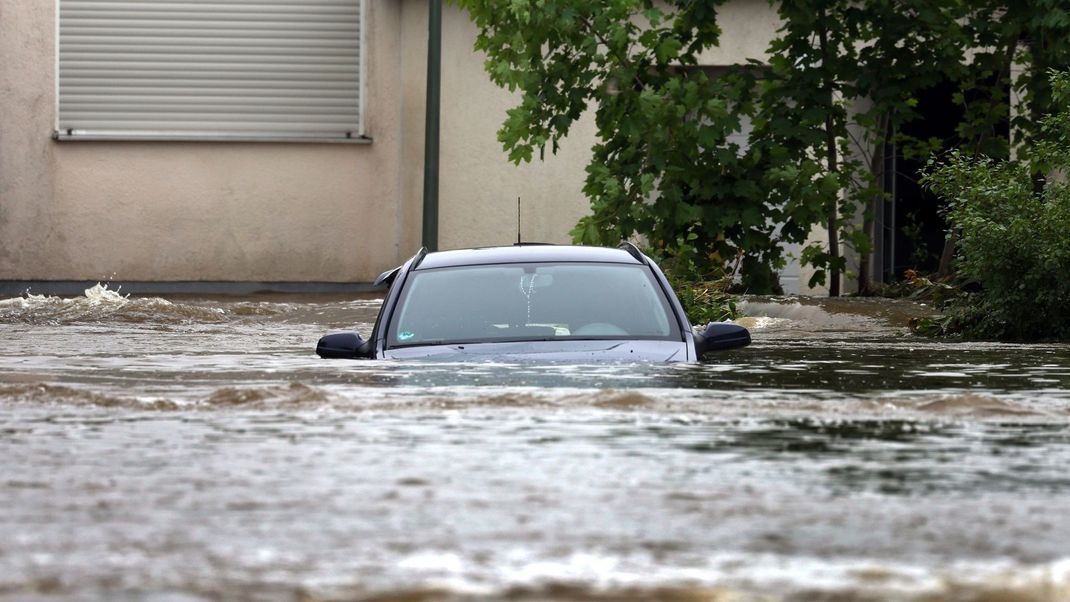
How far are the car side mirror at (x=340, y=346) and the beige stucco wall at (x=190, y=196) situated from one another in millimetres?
15189

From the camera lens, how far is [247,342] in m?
15.0

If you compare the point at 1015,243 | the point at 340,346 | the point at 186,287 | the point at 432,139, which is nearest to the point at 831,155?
the point at 1015,243

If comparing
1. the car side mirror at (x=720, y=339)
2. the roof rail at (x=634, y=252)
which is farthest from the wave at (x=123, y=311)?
the car side mirror at (x=720, y=339)

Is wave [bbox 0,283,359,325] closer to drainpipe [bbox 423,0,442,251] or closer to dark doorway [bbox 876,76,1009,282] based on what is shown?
drainpipe [bbox 423,0,442,251]

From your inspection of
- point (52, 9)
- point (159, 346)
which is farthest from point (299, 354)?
point (52, 9)

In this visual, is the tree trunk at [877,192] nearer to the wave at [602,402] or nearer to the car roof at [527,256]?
the car roof at [527,256]

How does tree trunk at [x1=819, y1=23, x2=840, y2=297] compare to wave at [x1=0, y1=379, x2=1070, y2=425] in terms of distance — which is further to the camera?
tree trunk at [x1=819, y1=23, x2=840, y2=297]

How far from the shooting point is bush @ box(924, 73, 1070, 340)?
42.3 ft

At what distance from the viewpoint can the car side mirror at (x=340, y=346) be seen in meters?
9.25

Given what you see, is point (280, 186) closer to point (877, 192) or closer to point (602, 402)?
point (877, 192)

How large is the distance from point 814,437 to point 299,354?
608 cm

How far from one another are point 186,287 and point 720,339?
16.2 meters

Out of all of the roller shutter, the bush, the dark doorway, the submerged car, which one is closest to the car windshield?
the submerged car

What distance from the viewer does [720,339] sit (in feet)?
30.5
